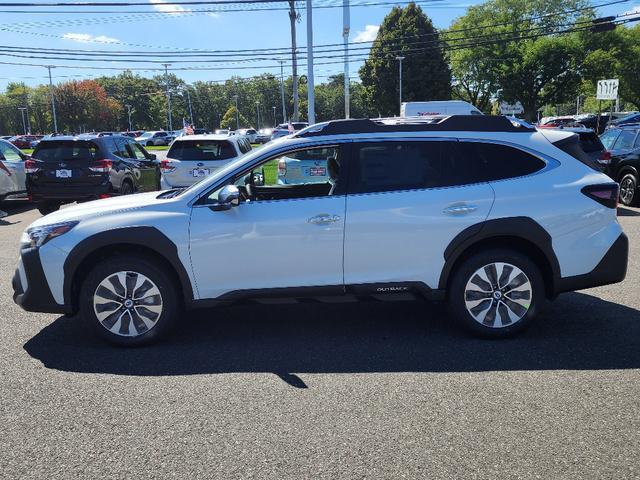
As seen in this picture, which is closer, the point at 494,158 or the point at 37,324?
the point at 494,158

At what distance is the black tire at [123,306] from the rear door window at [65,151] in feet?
26.1

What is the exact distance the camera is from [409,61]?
60156mm

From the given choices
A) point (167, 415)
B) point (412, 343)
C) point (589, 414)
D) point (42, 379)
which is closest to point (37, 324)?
point (42, 379)

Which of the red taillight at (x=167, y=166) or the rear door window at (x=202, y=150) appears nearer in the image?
the red taillight at (x=167, y=166)

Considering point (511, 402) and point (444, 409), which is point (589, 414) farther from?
point (444, 409)

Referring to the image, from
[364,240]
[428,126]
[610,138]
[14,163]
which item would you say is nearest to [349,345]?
[364,240]

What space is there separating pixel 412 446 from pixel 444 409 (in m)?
0.51

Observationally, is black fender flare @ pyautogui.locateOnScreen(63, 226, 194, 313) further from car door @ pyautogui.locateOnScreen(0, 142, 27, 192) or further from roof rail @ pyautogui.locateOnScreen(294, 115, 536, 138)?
car door @ pyautogui.locateOnScreen(0, 142, 27, 192)

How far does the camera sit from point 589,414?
137 inches

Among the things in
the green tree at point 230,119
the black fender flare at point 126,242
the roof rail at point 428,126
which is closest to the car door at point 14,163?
the black fender flare at point 126,242

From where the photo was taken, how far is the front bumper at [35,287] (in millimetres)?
4594

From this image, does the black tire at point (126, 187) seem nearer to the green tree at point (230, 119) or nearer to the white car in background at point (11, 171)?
the white car in background at point (11, 171)

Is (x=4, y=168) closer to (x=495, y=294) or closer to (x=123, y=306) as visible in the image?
(x=123, y=306)

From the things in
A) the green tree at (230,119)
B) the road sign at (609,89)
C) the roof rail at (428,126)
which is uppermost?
the green tree at (230,119)
